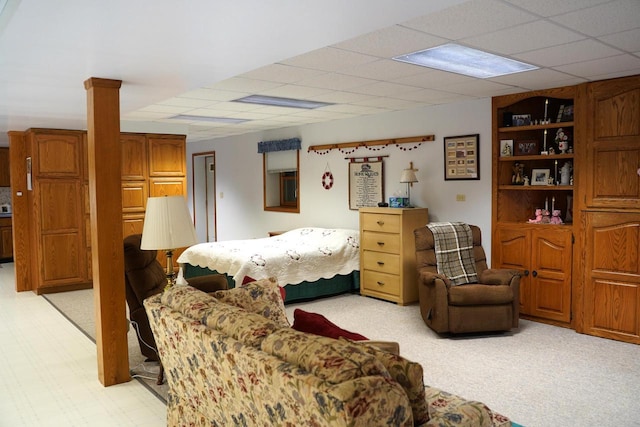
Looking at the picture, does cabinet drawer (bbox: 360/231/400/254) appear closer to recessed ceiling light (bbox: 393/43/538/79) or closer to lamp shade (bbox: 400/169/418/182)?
lamp shade (bbox: 400/169/418/182)

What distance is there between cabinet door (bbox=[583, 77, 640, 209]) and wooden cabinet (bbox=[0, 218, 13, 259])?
951cm

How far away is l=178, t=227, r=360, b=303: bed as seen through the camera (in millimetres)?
5766

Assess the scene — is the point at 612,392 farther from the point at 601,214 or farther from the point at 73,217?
the point at 73,217

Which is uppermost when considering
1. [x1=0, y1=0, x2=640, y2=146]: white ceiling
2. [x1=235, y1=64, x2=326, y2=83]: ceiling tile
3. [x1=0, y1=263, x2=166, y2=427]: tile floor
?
[x1=235, y1=64, x2=326, y2=83]: ceiling tile

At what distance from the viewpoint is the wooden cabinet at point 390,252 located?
19.5 feet

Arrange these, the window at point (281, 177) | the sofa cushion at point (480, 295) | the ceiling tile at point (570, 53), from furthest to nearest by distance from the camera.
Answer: the window at point (281, 177) < the sofa cushion at point (480, 295) < the ceiling tile at point (570, 53)

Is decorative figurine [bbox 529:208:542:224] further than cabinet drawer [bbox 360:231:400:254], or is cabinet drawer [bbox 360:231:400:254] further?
cabinet drawer [bbox 360:231:400:254]

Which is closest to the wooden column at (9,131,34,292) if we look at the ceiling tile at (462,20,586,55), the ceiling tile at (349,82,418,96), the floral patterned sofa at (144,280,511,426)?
the ceiling tile at (349,82,418,96)

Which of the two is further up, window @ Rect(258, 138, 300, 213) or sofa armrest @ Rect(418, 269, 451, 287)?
window @ Rect(258, 138, 300, 213)

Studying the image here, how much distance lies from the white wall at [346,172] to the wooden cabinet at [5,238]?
3741 mm

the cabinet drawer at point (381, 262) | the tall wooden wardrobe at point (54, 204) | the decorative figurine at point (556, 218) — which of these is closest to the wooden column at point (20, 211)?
the tall wooden wardrobe at point (54, 204)

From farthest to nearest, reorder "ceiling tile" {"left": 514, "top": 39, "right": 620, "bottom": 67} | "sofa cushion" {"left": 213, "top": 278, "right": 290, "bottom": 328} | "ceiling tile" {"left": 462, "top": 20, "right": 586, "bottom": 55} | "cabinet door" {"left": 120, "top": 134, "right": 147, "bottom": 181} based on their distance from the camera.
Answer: "cabinet door" {"left": 120, "top": 134, "right": 147, "bottom": 181}, "ceiling tile" {"left": 514, "top": 39, "right": 620, "bottom": 67}, "ceiling tile" {"left": 462, "top": 20, "right": 586, "bottom": 55}, "sofa cushion" {"left": 213, "top": 278, "right": 290, "bottom": 328}

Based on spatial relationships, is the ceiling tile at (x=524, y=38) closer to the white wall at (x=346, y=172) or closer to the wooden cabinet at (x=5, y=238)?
the white wall at (x=346, y=172)

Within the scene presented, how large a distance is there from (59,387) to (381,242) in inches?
144
